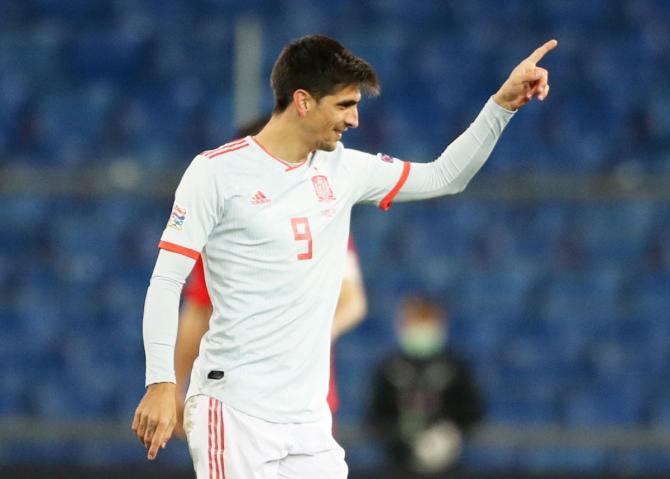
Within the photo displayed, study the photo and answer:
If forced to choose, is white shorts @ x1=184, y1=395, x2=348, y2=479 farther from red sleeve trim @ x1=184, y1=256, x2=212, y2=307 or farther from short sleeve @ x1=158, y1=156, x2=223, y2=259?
red sleeve trim @ x1=184, y1=256, x2=212, y2=307

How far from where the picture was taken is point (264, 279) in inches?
145

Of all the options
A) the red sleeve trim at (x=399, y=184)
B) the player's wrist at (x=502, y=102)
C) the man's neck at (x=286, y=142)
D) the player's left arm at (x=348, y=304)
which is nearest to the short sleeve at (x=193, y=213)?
the man's neck at (x=286, y=142)

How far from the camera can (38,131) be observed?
10211mm

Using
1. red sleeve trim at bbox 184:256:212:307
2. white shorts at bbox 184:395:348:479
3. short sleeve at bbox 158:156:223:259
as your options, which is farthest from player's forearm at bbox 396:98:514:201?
red sleeve trim at bbox 184:256:212:307

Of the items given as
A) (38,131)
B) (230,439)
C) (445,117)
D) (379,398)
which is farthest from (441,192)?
(38,131)

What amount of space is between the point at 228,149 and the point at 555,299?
19.0 ft

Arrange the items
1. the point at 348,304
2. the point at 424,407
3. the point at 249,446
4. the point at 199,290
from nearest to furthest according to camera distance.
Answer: the point at 249,446
the point at 199,290
the point at 348,304
the point at 424,407

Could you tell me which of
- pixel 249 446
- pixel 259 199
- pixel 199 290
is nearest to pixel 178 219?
pixel 259 199

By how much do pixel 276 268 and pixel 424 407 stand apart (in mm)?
4178

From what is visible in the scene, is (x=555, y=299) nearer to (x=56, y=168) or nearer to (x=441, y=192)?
(x=56, y=168)

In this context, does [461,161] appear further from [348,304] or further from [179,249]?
[348,304]

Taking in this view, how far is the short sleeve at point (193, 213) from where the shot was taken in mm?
3543

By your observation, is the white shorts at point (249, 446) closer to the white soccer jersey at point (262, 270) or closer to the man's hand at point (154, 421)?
the white soccer jersey at point (262, 270)

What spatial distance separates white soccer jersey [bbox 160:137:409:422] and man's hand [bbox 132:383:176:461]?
28cm
